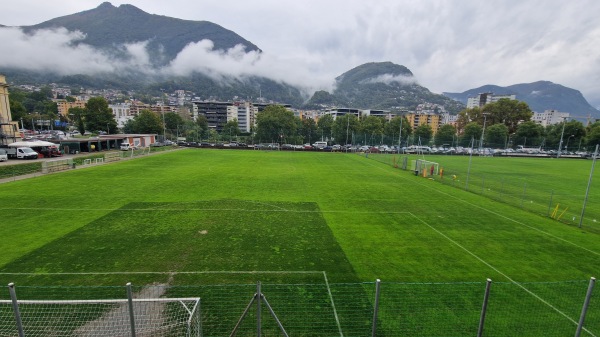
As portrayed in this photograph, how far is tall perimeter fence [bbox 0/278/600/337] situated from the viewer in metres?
6.84

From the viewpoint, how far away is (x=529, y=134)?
74938 millimetres

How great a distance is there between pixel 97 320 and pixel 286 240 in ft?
23.3

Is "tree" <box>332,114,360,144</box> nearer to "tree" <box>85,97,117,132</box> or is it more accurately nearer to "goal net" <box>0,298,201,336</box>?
"tree" <box>85,97,117,132</box>

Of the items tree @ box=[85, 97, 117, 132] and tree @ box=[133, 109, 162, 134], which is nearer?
tree @ box=[85, 97, 117, 132]

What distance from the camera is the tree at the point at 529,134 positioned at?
72.2 meters

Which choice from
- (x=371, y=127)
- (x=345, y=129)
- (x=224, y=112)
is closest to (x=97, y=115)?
(x=345, y=129)

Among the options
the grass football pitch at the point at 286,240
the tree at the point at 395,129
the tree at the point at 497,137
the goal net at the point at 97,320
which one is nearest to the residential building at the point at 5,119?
the grass football pitch at the point at 286,240

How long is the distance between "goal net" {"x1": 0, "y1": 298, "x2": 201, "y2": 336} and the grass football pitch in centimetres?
141

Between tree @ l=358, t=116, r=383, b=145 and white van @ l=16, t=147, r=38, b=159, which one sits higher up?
tree @ l=358, t=116, r=383, b=145

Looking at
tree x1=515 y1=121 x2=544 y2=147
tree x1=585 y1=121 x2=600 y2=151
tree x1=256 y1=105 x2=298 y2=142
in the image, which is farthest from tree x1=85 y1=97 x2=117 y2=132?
tree x1=585 y1=121 x2=600 y2=151

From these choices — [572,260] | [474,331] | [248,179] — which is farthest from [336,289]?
[248,179]

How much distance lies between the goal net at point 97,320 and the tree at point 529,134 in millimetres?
88706

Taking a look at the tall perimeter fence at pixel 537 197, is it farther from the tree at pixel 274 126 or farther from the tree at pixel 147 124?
the tree at pixel 147 124

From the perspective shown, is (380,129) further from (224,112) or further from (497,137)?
(224,112)
